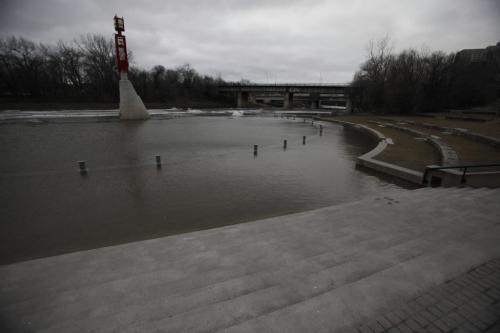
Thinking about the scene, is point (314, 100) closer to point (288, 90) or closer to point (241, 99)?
point (288, 90)

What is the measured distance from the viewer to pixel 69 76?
66.7 metres

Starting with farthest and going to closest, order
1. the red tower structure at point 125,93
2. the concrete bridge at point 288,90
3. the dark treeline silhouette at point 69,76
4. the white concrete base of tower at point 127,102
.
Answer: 1. the concrete bridge at point 288,90
2. the dark treeline silhouette at point 69,76
3. the white concrete base of tower at point 127,102
4. the red tower structure at point 125,93

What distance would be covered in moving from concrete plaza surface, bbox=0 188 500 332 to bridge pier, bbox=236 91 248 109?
291 feet

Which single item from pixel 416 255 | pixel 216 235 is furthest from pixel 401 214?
pixel 216 235

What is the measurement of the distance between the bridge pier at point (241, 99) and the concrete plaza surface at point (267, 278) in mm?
88621

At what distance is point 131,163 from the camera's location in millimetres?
12070

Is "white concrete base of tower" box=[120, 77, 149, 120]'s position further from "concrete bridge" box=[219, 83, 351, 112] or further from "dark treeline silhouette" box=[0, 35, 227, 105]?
"concrete bridge" box=[219, 83, 351, 112]

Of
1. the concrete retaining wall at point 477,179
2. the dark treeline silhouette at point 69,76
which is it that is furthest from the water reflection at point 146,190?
the dark treeline silhouette at point 69,76

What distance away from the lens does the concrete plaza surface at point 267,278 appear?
7.46 feet

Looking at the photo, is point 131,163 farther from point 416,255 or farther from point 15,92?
point 15,92

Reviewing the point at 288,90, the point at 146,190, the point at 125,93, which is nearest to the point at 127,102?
the point at 125,93

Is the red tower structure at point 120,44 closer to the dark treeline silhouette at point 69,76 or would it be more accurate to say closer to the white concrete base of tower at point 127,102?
the white concrete base of tower at point 127,102

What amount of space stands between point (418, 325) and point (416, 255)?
1.66 m

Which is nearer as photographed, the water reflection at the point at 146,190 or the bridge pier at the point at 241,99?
the water reflection at the point at 146,190
